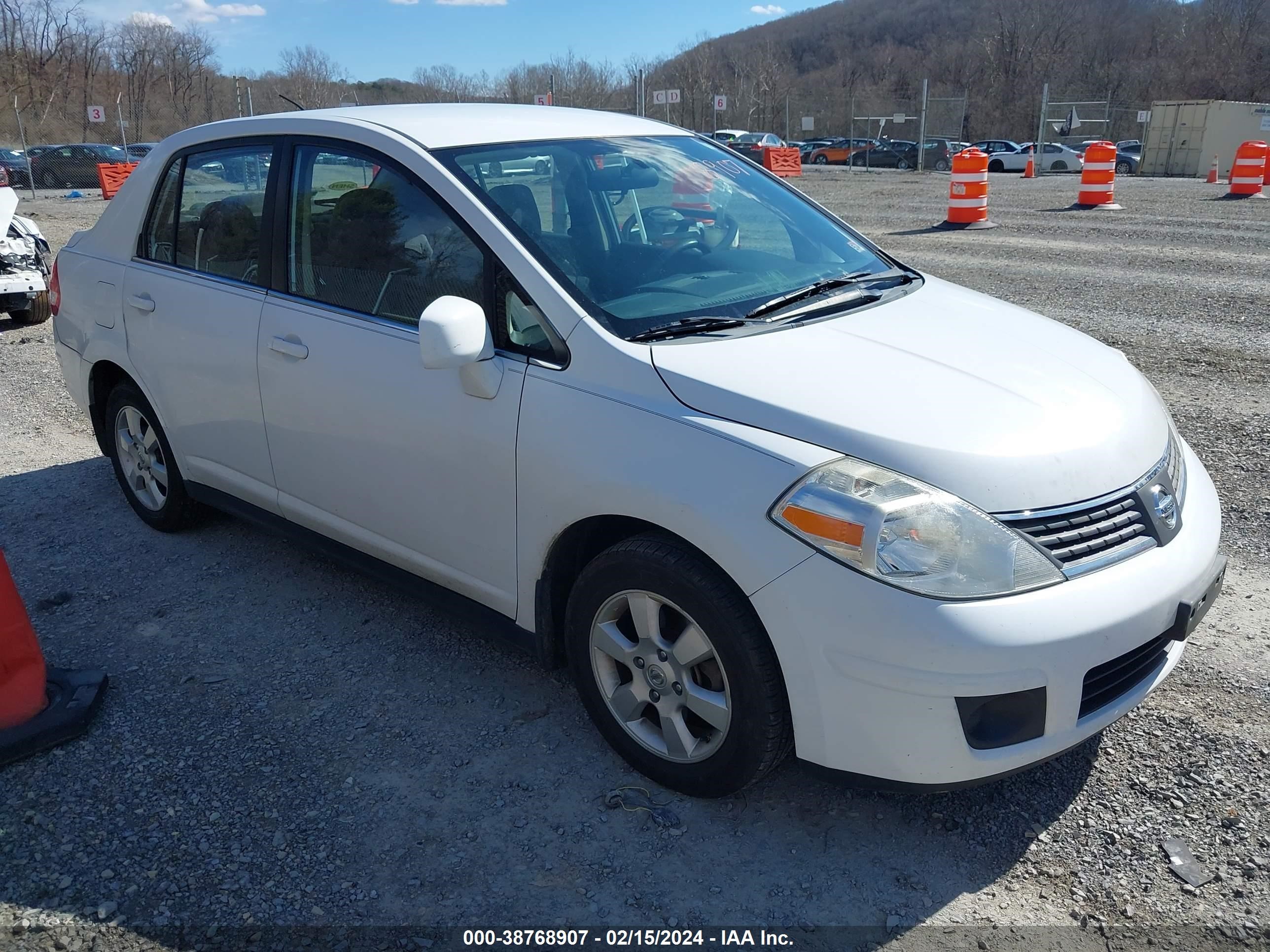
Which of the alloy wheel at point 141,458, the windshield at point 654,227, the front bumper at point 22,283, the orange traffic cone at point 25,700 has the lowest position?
the orange traffic cone at point 25,700

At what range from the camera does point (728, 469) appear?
96.6 inches

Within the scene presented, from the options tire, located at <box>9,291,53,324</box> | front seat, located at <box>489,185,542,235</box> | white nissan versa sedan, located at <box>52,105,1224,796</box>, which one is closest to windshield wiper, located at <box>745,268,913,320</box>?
white nissan versa sedan, located at <box>52,105,1224,796</box>

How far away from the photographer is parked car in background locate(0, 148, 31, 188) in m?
31.3

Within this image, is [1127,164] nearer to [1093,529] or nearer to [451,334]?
[1093,529]

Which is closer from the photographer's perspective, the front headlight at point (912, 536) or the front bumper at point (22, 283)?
the front headlight at point (912, 536)

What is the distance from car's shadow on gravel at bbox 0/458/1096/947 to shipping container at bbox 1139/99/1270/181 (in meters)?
31.7

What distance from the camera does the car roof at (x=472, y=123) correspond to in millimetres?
3424

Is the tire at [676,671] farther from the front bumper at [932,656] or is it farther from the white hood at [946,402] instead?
the white hood at [946,402]

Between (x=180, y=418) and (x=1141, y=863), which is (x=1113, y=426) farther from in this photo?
(x=180, y=418)

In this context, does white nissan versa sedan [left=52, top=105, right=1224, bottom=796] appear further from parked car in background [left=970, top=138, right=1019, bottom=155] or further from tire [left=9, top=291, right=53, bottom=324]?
parked car in background [left=970, top=138, right=1019, bottom=155]

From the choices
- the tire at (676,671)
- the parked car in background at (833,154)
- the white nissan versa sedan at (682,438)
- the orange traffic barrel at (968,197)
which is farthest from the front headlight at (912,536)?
the parked car in background at (833,154)

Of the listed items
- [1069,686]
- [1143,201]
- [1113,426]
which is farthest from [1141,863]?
[1143,201]

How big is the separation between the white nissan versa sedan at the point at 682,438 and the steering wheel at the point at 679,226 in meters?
0.02

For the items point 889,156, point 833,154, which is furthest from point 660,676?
point 833,154
